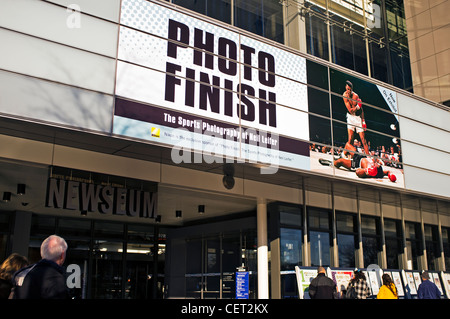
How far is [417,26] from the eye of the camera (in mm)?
21906

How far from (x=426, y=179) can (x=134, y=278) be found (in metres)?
11.7

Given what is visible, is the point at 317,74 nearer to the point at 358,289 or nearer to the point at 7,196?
the point at 358,289

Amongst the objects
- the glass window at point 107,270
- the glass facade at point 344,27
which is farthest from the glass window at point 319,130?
A: the glass window at point 107,270

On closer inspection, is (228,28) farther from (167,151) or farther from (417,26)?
(417,26)

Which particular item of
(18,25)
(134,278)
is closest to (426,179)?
(134,278)

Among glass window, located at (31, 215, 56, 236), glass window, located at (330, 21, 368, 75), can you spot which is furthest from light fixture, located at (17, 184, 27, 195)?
glass window, located at (330, 21, 368, 75)

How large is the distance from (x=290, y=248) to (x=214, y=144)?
18.4ft

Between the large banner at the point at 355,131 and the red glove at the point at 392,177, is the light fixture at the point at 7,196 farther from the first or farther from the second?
the red glove at the point at 392,177

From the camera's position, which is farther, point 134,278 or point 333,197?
point 134,278

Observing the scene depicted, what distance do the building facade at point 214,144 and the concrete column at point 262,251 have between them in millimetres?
44

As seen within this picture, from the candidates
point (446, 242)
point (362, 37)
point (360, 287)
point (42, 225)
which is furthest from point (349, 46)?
point (42, 225)

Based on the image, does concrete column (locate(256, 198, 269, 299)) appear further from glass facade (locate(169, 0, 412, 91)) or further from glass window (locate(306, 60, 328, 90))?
glass facade (locate(169, 0, 412, 91))

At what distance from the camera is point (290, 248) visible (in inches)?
589

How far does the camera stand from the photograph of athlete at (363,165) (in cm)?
1378
